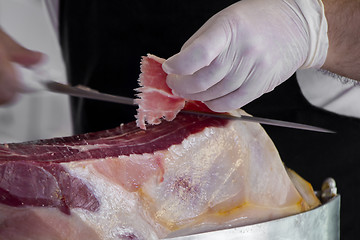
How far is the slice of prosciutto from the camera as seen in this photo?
1080mm

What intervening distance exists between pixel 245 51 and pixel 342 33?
17.4 inches

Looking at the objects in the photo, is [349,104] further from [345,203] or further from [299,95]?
[345,203]

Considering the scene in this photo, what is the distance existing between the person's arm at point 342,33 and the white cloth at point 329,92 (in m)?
0.21

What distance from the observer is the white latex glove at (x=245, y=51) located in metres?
1.21

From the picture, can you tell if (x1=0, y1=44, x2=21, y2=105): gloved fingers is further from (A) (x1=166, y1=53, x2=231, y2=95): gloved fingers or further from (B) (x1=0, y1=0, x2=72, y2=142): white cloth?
(B) (x1=0, y1=0, x2=72, y2=142): white cloth

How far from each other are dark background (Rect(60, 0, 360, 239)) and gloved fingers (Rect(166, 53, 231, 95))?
627mm

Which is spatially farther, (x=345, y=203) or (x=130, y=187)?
(x=345, y=203)

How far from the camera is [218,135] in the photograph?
137 cm

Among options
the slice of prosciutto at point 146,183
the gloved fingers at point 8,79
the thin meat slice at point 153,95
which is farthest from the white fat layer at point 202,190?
the gloved fingers at point 8,79

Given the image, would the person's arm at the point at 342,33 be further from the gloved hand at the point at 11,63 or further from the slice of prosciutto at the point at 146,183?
the gloved hand at the point at 11,63

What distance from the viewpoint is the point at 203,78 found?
1.26 m

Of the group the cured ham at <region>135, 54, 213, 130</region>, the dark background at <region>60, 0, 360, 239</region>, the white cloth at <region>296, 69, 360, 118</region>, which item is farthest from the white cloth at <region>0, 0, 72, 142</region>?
the cured ham at <region>135, 54, 213, 130</region>

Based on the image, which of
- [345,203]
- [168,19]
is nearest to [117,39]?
[168,19]

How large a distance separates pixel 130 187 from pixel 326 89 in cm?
107
